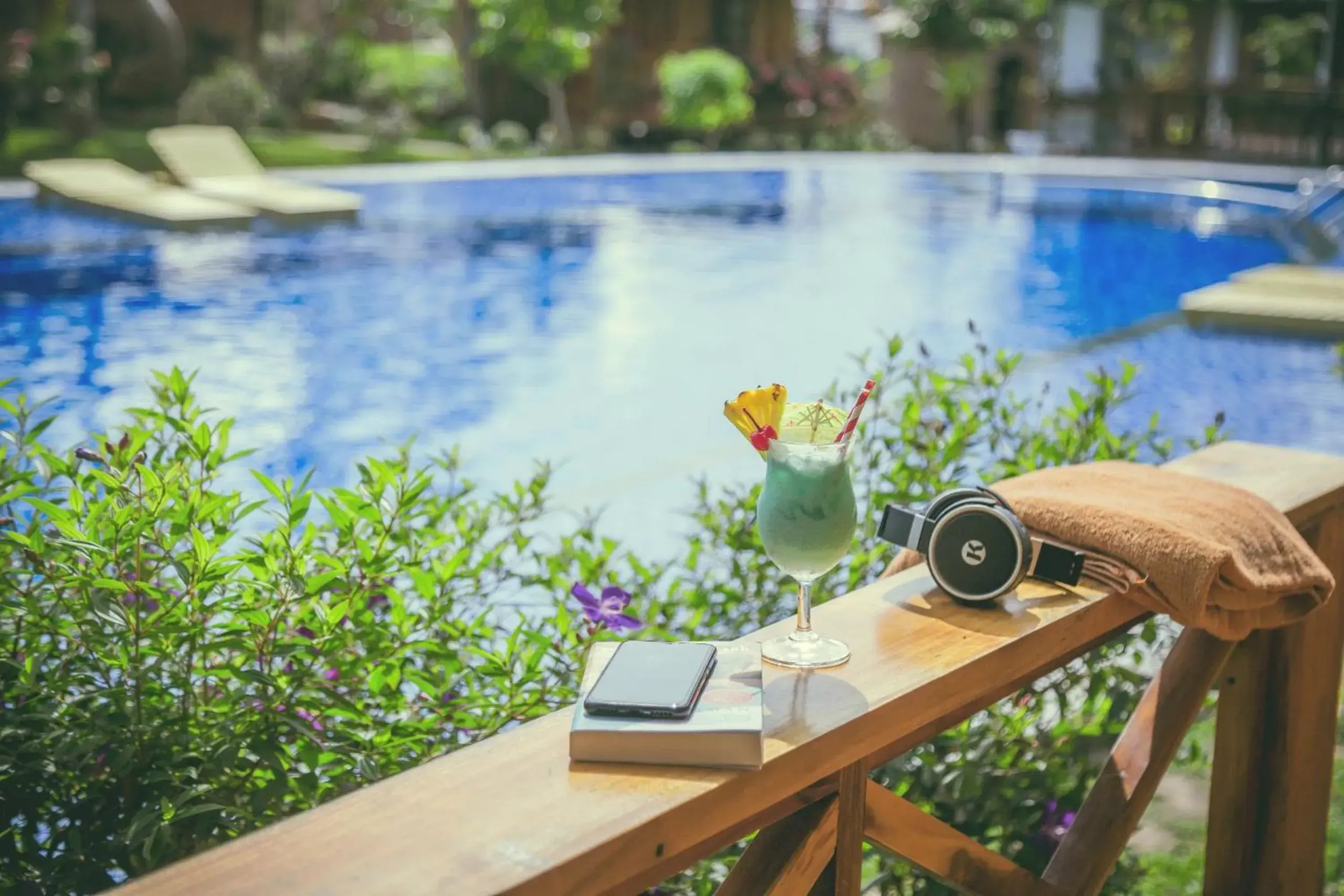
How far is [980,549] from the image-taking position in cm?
185

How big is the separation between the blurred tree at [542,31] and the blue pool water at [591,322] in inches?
276

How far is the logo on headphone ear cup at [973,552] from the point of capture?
184 centimetres

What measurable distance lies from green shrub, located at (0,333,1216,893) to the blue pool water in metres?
2.66

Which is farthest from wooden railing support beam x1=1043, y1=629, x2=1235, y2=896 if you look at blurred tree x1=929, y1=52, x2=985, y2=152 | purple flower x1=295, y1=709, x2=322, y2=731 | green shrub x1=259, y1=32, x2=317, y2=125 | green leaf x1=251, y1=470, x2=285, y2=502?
blurred tree x1=929, y1=52, x2=985, y2=152

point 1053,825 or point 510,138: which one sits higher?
point 510,138

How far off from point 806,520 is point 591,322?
895 cm

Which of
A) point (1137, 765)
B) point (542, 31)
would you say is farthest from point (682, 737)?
point (542, 31)

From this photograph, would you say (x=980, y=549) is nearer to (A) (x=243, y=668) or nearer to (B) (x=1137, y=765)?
(B) (x=1137, y=765)

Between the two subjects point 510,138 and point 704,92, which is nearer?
point 510,138

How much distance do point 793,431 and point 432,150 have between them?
22689mm

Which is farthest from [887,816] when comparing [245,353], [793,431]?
[245,353]

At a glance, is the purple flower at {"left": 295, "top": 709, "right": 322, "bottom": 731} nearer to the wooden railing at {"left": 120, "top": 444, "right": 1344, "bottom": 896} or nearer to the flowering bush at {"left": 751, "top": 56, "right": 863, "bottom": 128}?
the wooden railing at {"left": 120, "top": 444, "right": 1344, "bottom": 896}

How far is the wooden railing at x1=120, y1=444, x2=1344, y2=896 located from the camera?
3.97 feet

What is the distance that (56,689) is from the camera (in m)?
1.89
